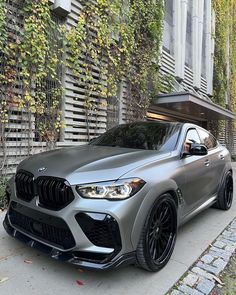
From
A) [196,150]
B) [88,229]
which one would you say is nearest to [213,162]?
[196,150]

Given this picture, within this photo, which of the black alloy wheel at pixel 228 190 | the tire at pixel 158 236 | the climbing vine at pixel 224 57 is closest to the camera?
the tire at pixel 158 236

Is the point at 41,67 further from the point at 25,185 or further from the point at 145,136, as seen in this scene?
the point at 25,185

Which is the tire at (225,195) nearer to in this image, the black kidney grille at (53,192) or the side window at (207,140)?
the side window at (207,140)

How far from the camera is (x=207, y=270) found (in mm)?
3234

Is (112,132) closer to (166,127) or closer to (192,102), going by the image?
(166,127)

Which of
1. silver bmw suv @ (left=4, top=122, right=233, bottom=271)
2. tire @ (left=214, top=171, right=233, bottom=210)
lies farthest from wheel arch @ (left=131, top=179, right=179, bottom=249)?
tire @ (left=214, top=171, right=233, bottom=210)

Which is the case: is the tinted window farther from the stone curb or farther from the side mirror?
the stone curb

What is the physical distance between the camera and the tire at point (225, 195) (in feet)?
17.1

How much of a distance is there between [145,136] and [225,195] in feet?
7.40

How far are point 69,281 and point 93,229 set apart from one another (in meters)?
0.63

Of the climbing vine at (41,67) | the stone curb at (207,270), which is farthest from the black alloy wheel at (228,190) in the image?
the climbing vine at (41,67)

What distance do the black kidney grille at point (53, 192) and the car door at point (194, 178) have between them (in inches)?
58.8

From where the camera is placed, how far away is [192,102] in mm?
9883

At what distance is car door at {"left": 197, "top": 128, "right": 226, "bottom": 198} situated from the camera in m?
4.50
